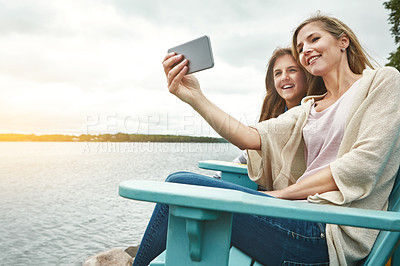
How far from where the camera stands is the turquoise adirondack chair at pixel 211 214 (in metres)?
0.80

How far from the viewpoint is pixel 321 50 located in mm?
1678

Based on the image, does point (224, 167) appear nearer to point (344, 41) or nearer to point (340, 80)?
point (340, 80)

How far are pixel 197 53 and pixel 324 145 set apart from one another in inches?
29.1

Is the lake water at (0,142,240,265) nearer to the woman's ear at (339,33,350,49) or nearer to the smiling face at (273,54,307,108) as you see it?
the smiling face at (273,54,307,108)

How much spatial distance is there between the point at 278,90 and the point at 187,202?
6.91ft

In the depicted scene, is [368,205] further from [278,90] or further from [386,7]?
[386,7]

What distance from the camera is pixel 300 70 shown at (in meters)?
2.58

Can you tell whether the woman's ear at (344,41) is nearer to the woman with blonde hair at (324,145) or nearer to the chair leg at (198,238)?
the woman with blonde hair at (324,145)

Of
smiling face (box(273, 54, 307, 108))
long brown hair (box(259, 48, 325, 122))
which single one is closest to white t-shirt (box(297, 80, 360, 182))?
smiling face (box(273, 54, 307, 108))

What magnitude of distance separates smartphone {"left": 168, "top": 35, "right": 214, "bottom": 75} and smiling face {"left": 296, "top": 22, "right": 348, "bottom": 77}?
1.99 ft

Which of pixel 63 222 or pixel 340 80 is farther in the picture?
pixel 63 222

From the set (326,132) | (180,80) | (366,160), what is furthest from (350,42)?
(180,80)

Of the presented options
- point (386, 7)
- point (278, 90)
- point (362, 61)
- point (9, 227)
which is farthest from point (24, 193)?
point (386, 7)

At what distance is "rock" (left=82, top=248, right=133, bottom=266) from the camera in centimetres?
407
